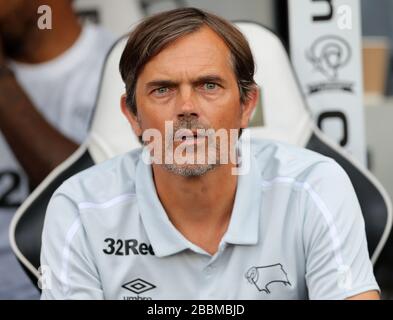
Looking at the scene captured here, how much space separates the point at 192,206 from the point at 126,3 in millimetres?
673

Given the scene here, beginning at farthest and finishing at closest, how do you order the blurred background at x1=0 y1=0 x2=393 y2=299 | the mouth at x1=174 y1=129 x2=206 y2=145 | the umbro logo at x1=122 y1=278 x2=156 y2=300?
the blurred background at x1=0 y1=0 x2=393 y2=299 → the umbro logo at x1=122 y1=278 x2=156 y2=300 → the mouth at x1=174 y1=129 x2=206 y2=145

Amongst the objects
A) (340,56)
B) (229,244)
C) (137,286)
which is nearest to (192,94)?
(229,244)

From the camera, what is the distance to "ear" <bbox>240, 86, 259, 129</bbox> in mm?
1681

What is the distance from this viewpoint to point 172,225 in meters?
1.63

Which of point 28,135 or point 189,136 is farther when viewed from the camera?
point 28,135

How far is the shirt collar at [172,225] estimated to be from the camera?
159cm

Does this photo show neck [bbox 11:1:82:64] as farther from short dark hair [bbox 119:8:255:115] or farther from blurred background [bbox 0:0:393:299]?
short dark hair [bbox 119:8:255:115]

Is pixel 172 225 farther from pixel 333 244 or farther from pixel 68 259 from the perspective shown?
pixel 333 244

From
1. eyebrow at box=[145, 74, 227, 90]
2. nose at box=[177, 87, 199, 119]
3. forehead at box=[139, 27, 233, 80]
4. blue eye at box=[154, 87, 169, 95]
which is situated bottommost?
nose at box=[177, 87, 199, 119]

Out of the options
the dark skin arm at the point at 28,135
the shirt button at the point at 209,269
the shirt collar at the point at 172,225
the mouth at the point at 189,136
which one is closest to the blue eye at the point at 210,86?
the mouth at the point at 189,136

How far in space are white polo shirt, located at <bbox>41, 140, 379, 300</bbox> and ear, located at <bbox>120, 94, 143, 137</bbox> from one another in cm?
10

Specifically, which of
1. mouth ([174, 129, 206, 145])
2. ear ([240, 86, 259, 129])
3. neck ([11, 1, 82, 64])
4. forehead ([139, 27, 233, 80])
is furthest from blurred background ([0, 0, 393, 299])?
mouth ([174, 129, 206, 145])

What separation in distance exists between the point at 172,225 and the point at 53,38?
66 centimetres
